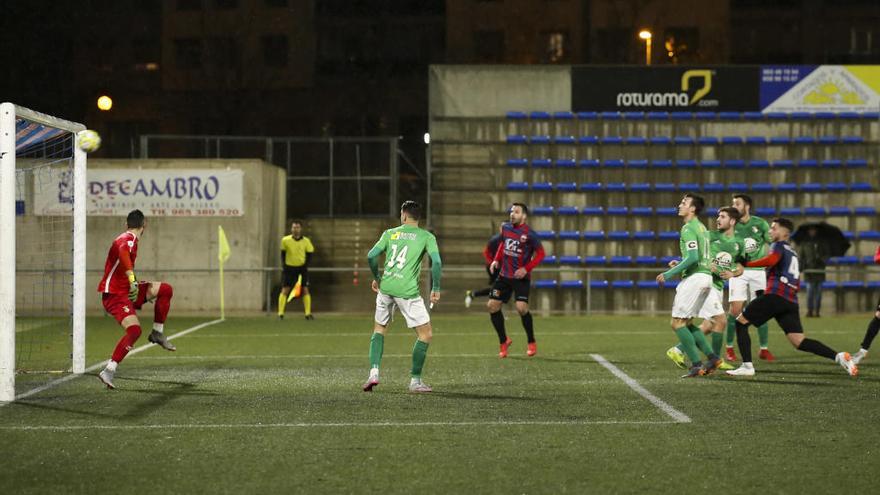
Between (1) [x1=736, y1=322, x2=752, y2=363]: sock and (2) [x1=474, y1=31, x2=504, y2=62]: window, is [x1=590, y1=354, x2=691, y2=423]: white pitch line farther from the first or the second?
(2) [x1=474, y1=31, x2=504, y2=62]: window

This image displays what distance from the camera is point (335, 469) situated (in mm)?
7355

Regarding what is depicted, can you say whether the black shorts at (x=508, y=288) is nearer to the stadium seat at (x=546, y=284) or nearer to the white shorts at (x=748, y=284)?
the white shorts at (x=748, y=284)

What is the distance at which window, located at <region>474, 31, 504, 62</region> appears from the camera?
50938mm

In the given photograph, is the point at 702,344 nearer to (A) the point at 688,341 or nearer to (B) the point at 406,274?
(A) the point at 688,341

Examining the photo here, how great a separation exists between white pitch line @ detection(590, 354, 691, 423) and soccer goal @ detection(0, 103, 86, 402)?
6.00 meters

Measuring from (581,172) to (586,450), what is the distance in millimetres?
19726

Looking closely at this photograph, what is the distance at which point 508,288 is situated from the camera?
1532 cm

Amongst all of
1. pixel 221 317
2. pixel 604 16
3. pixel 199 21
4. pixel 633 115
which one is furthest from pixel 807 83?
pixel 199 21

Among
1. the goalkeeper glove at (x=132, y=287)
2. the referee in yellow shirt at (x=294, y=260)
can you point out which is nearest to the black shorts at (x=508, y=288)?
the goalkeeper glove at (x=132, y=287)

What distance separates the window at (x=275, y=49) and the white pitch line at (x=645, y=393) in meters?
42.2

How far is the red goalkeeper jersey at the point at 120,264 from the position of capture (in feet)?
37.8

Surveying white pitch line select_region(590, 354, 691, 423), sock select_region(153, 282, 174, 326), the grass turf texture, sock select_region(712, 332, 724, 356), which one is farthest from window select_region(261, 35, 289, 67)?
sock select_region(712, 332, 724, 356)

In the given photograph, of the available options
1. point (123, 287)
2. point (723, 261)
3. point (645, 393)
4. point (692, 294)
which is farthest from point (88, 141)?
point (723, 261)

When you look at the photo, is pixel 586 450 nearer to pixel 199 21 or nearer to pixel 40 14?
pixel 40 14
